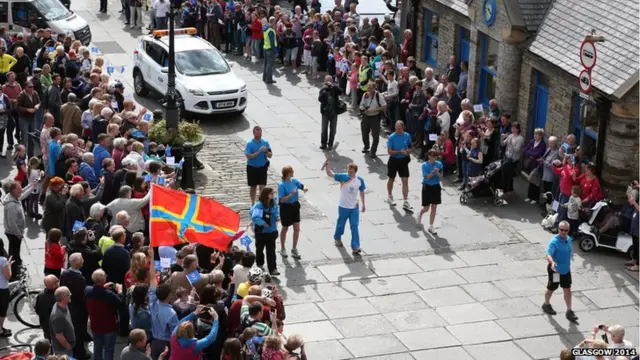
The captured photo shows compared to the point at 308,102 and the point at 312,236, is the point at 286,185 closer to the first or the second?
the point at 312,236

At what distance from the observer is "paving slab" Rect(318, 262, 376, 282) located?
739 inches

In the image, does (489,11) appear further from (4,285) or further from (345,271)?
(4,285)

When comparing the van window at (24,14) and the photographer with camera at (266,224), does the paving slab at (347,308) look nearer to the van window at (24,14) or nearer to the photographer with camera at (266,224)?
the photographer with camera at (266,224)

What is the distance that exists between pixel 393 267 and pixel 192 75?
1007 cm

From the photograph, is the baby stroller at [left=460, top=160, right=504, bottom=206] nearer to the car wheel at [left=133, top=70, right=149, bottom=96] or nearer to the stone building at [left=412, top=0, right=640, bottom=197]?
the stone building at [left=412, top=0, right=640, bottom=197]

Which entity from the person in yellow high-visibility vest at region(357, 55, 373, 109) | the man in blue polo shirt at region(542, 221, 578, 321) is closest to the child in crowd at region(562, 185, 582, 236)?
the man in blue polo shirt at region(542, 221, 578, 321)

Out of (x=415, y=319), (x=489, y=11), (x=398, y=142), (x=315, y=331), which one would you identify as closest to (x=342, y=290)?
(x=415, y=319)

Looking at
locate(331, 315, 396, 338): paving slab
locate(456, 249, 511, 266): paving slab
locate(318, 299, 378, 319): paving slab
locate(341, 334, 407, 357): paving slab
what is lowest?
locate(341, 334, 407, 357): paving slab

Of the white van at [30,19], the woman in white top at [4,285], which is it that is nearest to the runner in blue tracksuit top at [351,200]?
the woman in white top at [4,285]

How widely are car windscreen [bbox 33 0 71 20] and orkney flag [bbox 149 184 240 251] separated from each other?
688 inches

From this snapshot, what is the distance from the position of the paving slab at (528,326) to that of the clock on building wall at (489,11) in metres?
9.10

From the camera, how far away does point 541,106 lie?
2356cm

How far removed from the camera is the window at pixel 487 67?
83.8 feet

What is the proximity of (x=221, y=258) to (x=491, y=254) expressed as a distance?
235 inches
